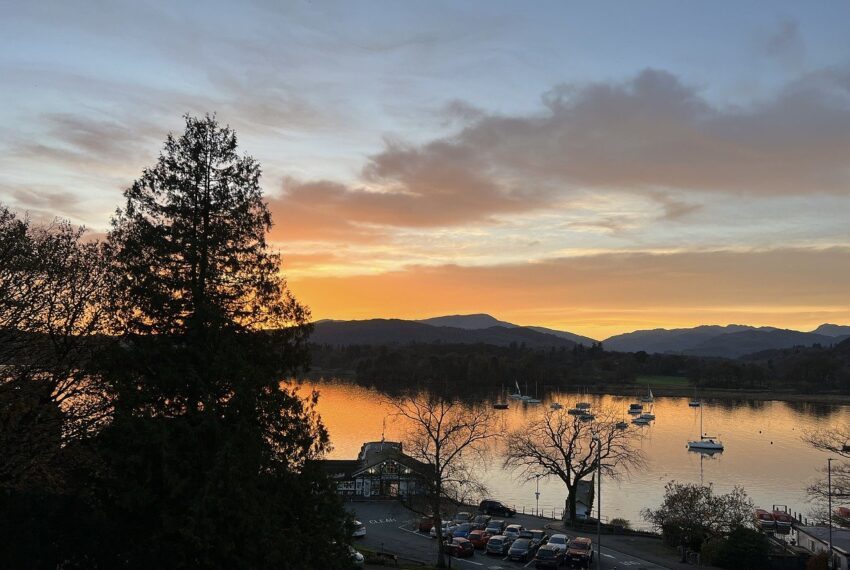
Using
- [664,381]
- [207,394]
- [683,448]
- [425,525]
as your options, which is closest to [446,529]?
[425,525]

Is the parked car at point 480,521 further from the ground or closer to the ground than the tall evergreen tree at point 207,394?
closer to the ground

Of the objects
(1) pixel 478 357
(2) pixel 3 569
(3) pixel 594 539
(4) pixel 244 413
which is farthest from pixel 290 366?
(1) pixel 478 357

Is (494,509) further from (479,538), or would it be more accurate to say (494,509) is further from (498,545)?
(498,545)

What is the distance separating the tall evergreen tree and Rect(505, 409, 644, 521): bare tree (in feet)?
75.2

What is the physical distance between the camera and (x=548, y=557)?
32906 millimetres

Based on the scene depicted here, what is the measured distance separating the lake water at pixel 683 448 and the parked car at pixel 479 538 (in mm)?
15467

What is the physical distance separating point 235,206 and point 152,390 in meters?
5.31

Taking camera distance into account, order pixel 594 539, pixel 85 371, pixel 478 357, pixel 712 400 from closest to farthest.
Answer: pixel 85 371 → pixel 594 539 → pixel 712 400 → pixel 478 357

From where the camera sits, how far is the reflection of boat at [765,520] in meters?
45.6

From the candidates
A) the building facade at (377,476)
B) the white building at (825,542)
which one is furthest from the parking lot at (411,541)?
the white building at (825,542)

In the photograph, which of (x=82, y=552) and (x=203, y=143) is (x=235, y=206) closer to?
(x=203, y=143)

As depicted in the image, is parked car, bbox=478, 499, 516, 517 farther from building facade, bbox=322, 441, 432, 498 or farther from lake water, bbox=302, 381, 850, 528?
lake water, bbox=302, 381, 850, 528

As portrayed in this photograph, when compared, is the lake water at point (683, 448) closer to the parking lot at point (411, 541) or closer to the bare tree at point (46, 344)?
the parking lot at point (411, 541)

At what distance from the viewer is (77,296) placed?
65.6 ft
